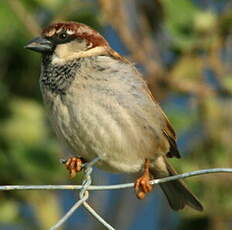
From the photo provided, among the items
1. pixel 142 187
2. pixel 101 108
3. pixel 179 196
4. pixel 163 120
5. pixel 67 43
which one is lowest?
pixel 179 196

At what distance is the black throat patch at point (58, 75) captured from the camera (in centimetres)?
259

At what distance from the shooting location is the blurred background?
10.8 feet

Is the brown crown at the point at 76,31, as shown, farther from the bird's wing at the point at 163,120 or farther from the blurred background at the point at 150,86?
the blurred background at the point at 150,86

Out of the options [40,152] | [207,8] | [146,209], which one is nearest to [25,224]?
[40,152]

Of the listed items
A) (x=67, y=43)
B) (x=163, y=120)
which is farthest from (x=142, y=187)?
(x=67, y=43)

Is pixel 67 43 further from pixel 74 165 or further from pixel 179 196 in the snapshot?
pixel 179 196

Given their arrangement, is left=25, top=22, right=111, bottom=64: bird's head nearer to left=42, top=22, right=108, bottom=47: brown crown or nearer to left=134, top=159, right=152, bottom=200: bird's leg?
left=42, top=22, right=108, bottom=47: brown crown

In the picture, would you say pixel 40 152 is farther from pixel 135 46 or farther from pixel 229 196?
pixel 229 196

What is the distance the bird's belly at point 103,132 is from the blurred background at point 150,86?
19.1 inches

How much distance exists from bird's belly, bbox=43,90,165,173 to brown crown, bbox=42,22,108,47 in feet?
0.82

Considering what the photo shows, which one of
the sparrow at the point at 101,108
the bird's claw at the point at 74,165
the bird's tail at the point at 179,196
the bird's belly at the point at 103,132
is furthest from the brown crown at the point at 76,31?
the bird's tail at the point at 179,196

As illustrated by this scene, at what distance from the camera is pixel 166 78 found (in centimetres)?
344

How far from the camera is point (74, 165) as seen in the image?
2662 millimetres

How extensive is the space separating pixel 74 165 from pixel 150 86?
2.85 feet
